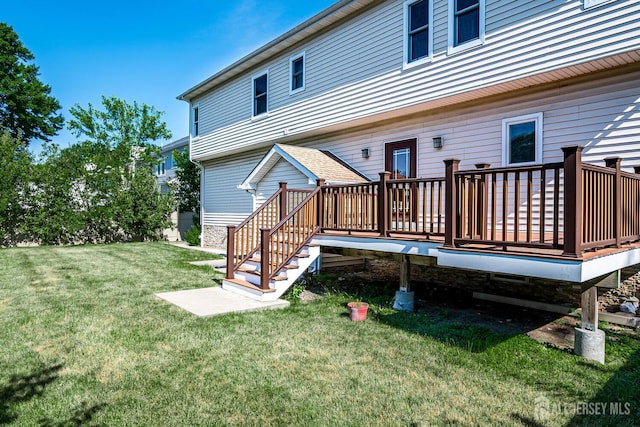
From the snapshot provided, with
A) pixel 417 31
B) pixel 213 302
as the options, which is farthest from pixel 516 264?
pixel 417 31

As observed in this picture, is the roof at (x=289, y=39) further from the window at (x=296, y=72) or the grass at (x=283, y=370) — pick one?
the grass at (x=283, y=370)

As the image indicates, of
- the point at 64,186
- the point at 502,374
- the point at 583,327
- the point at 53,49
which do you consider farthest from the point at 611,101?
the point at 53,49

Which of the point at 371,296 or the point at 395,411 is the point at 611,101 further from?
the point at 395,411

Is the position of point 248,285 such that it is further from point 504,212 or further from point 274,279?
point 504,212

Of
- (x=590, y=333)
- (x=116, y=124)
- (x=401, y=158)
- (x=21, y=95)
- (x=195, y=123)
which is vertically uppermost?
(x=21, y=95)

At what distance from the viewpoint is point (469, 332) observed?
541cm

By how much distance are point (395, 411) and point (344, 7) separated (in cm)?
892

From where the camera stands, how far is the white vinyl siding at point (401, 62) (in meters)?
6.20

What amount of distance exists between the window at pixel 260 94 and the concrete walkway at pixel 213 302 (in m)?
7.00

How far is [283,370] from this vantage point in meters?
4.16

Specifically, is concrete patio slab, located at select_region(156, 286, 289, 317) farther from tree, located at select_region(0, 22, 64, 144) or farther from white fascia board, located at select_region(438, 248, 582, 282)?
tree, located at select_region(0, 22, 64, 144)

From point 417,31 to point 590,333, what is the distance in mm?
6487

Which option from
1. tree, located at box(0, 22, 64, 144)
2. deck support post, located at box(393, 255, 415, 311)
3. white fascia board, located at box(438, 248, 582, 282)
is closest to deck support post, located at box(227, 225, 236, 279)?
deck support post, located at box(393, 255, 415, 311)

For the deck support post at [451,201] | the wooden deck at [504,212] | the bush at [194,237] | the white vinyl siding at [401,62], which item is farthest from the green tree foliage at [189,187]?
the deck support post at [451,201]
